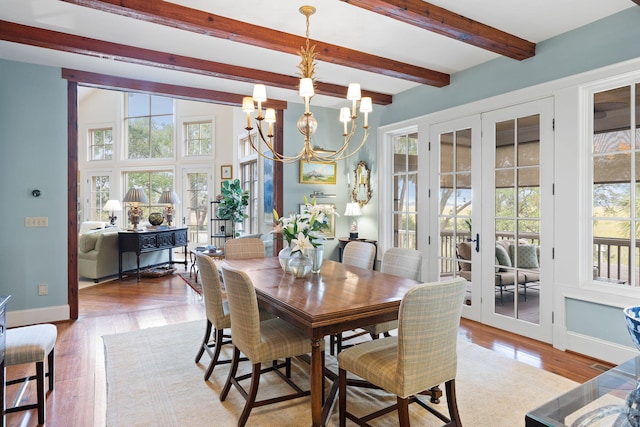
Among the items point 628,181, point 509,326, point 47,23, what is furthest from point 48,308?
point 628,181

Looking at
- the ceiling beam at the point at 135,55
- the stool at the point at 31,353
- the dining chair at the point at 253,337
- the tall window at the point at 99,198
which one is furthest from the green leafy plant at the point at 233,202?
the dining chair at the point at 253,337

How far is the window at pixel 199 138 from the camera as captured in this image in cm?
860

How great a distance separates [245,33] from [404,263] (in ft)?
7.40

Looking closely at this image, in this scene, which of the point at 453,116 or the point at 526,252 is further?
the point at 453,116

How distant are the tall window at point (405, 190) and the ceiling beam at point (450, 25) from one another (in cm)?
170

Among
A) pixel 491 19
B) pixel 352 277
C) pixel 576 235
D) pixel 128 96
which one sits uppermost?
pixel 128 96

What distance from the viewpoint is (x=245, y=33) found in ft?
9.93

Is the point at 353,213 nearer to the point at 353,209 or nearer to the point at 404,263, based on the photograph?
the point at 353,209

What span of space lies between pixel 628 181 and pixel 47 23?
480 cm

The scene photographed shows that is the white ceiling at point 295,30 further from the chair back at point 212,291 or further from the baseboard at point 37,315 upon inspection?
the baseboard at point 37,315

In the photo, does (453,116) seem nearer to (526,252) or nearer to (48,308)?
(526,252)

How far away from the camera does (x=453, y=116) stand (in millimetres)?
4230

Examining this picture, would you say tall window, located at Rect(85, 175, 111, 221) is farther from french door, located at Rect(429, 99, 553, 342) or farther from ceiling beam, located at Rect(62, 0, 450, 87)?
french door, located at Rect(429, 99, 553, 342)

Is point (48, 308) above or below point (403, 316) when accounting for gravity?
below
